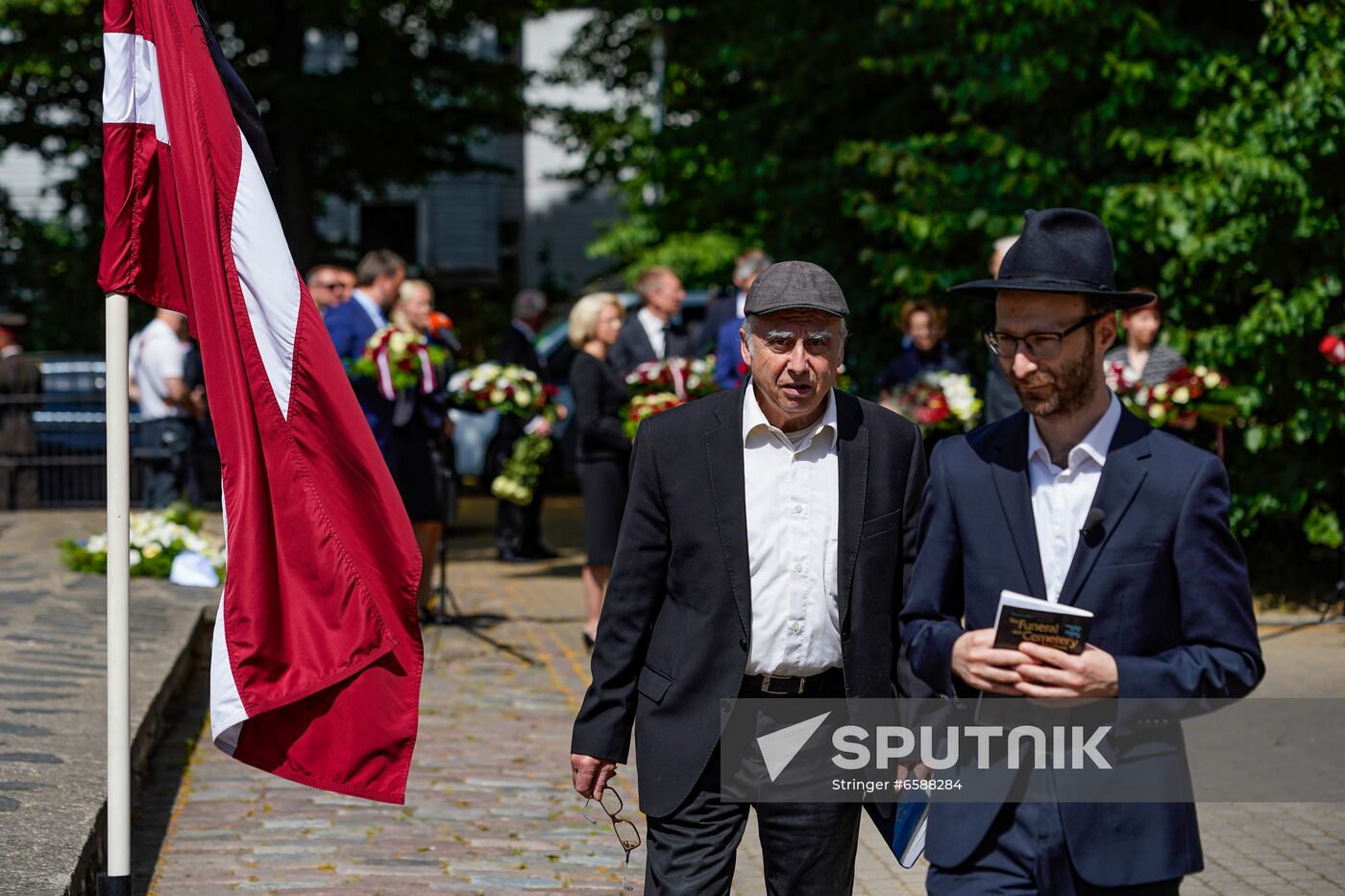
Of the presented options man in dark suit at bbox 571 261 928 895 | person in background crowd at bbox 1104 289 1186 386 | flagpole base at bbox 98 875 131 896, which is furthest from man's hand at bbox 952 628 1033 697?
person in background crowd at bbox 1104 289 1186 386

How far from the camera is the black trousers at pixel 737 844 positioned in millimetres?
4117

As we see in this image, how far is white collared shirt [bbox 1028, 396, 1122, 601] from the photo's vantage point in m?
3.44

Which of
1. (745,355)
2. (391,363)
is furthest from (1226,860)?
(391,363)

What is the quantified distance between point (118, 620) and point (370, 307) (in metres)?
6.49

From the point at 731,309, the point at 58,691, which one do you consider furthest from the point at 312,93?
the point at 58,691

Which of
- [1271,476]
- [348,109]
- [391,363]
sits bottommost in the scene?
[1271,476]

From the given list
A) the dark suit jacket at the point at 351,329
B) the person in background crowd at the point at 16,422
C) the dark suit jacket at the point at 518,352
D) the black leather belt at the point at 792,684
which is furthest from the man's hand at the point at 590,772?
the person in background crowd at the point at 16,422

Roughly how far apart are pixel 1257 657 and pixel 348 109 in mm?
20574

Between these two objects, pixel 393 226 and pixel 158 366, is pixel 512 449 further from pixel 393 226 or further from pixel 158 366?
pixel 393 226

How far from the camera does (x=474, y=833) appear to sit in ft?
22.7

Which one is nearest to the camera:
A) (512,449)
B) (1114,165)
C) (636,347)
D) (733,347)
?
(733,347)

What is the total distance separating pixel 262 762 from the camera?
479 cm

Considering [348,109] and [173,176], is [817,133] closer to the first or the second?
[348,109]

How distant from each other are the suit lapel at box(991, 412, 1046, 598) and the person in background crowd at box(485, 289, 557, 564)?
1059 centimetres
